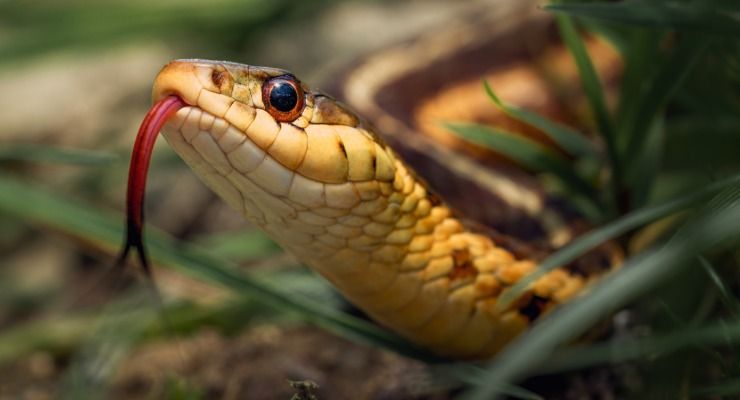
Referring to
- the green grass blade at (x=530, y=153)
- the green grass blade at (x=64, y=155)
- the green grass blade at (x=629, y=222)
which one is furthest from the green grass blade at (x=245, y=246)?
the green grass blade at (x=629, y=222)

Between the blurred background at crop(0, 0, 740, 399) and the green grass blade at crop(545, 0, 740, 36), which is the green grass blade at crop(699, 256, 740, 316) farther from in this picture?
the green grass blade at crop(545, 0, 740, 36)

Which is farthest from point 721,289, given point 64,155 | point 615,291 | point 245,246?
point 245,246

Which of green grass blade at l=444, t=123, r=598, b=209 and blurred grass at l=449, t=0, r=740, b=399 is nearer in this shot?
blurred grass at l=449, t=0, r=740, b=399

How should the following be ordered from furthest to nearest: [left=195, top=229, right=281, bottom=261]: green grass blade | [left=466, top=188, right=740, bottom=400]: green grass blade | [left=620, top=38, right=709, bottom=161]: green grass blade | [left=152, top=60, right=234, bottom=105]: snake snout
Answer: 1. [left=195, top=229, right=281, bottom=261]: green grass blade
2. [left=620, top=38, right=709, bottom=161]: green grass blade
3. [left=152, top=60, right=234, bottom=105]: snake snout
4. [left=466, top=188, right=740, bottom=400]: green grass blade

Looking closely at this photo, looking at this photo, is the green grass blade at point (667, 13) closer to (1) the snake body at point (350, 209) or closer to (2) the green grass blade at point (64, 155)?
(1) the snake body at point (350, 209)

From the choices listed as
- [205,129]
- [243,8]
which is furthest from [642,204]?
[243,8]

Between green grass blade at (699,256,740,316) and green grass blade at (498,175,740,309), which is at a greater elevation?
green grass blade at (498,175,740,309)

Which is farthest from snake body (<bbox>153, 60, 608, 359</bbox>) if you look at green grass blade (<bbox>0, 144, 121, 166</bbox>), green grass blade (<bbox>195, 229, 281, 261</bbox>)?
green grass blade (<bbox>195, 229, 281, 261</bbox>)

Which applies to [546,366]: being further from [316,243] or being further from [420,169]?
→ [420,169]
